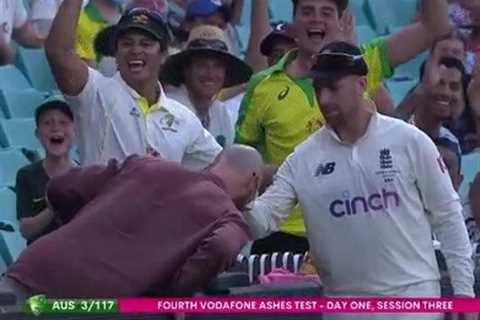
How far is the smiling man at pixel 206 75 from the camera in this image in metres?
7.66

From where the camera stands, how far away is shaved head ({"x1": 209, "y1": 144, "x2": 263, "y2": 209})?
5277mm

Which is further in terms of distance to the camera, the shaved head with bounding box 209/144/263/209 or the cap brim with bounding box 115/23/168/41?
the cap brim with bounding box 115/23/168/41

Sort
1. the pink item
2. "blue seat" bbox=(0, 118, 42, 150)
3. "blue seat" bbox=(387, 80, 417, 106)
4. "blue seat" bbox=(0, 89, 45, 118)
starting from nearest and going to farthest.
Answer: the pink item, "blue seat" bbox=(0, 118, 42, 150), "blue seat" bbox=(0, 89, 45, 118), "blue seat" bbox=(387, 80, 417, 106)

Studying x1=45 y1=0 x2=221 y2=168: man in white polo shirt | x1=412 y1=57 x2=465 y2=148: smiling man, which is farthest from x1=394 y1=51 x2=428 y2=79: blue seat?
x1=45 y1=0 x2=221 y2=168: man in white polo shirt

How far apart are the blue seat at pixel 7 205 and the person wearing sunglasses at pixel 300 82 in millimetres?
1392

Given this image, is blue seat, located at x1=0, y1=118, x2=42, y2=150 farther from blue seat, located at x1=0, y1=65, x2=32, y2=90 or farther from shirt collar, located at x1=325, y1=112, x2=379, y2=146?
shirt collar, located at x1=325, y1=112, x2=379, y2=146

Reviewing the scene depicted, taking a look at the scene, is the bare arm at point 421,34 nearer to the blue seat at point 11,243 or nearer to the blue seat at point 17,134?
the blue seat at point 11,243

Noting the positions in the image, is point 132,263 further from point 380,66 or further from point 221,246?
point 380,66

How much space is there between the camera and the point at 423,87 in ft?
26.8

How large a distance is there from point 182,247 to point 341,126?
3.50ft

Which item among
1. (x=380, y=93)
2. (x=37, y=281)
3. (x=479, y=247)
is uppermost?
(x=37, y=281)

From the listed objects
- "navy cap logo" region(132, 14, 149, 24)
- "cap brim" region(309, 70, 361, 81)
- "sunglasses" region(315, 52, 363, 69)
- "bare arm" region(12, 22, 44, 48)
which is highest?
"sunglasses" region(315, 52, 363, 69)

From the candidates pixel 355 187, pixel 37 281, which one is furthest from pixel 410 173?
pixel 37 281

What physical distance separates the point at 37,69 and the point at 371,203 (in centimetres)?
395
